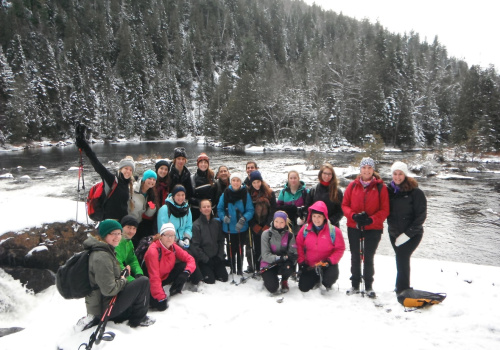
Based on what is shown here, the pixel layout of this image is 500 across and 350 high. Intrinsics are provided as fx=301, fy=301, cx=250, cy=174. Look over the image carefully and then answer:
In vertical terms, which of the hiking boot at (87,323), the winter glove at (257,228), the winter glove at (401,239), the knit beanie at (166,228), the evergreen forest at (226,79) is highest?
the evergreen forest at (226,79)

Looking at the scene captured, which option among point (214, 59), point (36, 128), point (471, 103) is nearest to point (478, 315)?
point (471, 103)

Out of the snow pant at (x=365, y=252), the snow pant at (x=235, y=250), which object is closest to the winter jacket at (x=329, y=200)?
the snow pant at (x=365, y=252)

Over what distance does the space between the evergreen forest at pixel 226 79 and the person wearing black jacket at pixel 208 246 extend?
103 feet

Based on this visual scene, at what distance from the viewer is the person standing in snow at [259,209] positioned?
526 cm

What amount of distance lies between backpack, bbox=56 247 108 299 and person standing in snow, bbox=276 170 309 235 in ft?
10.4

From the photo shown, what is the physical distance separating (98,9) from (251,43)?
54.3 meters

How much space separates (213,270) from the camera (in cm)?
522

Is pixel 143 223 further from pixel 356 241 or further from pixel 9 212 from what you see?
pixel 356 241

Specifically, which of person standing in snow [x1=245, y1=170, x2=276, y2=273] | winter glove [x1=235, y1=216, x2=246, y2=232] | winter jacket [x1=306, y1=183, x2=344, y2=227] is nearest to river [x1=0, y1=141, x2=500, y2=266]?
winter jacket [x1=306, y1=183, x2=344, y2=227]

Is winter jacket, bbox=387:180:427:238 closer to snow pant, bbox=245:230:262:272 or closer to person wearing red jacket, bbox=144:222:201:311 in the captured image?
snow pant, bbox=245:230:262:272

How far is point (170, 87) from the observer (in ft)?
262

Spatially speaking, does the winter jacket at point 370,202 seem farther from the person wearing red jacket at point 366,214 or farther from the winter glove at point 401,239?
the winter glove at point 401,239

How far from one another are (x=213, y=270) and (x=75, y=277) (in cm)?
253

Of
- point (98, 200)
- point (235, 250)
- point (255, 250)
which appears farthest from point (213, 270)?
point (98, 200)
